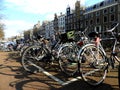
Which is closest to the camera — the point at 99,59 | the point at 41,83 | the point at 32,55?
the point at 99,59

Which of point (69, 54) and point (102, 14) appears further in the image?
point (102, 14)

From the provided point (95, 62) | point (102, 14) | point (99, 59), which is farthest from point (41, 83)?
point (102, 14)

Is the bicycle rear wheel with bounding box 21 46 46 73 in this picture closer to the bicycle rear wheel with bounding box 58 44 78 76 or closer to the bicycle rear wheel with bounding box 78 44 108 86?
the bicycle rear wheel with bounding box 58 44 78 76

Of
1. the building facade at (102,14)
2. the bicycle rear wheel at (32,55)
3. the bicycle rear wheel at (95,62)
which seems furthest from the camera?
the building facade at (102,14)

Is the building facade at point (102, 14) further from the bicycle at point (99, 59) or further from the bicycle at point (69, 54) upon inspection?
the bicycle at point (99, 59)

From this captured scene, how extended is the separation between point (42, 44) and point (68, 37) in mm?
778

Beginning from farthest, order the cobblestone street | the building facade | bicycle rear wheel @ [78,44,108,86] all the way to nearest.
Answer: the building facade, bicycle rear wheel @ [78,44,108,86], the cobblestone street

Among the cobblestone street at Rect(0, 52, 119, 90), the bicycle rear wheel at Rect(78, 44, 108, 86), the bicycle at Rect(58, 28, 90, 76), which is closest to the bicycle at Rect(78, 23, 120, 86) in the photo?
the bicycle rear wheel at Rect(78, 44, 108, 86)

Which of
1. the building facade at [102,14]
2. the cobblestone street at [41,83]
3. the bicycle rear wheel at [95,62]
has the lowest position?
the cobblestone street at [41,83]

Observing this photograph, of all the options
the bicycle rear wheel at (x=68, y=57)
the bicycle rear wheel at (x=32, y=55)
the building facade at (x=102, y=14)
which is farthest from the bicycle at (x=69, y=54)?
the building facade at (x=102, y=14)

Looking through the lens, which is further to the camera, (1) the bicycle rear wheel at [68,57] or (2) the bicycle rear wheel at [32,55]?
(2) the bicycle rear wheel at [32,55]

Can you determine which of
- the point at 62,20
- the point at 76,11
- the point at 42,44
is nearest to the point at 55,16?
the point at 62,20

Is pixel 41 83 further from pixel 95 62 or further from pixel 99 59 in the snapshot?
pixel 99 59

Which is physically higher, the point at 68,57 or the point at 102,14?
the point at 102,14
